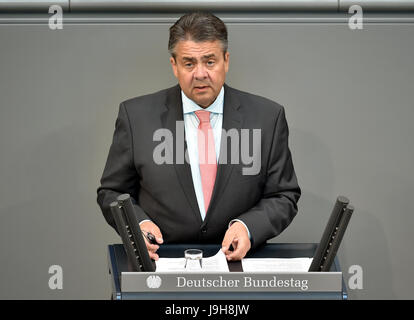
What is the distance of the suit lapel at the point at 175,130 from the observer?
142 inches

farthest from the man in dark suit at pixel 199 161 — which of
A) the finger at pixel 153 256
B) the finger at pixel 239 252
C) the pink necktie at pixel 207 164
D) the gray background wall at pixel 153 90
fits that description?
the gray background wall at pixel 153 90

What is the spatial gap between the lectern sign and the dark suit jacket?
0.70m

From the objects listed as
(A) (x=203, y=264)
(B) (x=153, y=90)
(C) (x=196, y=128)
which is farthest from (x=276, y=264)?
(B) (x=153, y=90)

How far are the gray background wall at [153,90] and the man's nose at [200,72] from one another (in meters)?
0.77

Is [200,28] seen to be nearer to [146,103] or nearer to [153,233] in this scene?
[146,103]

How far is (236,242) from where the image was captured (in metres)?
3.29

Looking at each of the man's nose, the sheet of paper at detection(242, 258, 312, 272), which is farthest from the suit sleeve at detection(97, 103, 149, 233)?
the sheet of paper at detection(242, 258, 312, 272)

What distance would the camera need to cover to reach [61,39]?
167 inches

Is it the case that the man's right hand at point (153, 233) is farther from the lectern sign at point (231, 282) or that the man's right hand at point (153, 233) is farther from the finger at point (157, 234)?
the lectern sign at point (231, 282)

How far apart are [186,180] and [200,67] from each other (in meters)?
0.46

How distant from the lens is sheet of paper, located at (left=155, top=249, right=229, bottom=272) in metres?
3.09

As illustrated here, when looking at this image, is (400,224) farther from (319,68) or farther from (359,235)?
(319,68)

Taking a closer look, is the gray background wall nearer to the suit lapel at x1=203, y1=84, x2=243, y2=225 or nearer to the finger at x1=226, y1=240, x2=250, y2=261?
the suit lapel at x1=203, y1=84, x2=243, y2=225
